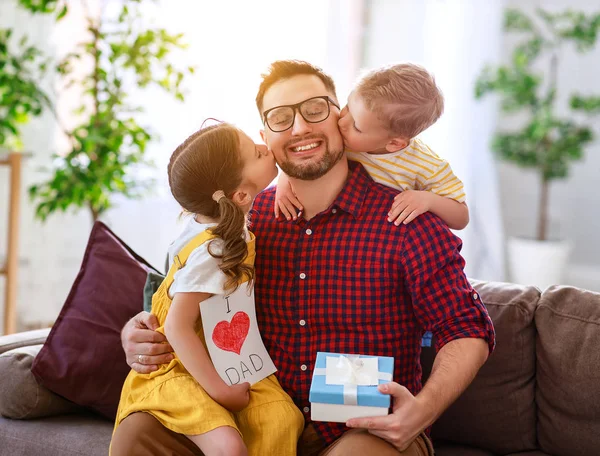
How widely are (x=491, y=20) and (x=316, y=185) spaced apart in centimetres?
337

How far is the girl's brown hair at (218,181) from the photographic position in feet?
5.40

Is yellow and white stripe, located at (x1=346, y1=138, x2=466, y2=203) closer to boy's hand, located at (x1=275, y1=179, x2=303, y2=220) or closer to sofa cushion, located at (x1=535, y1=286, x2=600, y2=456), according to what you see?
boy's hand, located at (x1=275, y1=179, x2=303, y2=220)

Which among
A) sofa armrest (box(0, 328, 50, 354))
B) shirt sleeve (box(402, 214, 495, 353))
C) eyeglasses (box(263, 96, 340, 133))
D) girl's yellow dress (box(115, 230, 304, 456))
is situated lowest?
sofa armrest (box(0, 328, 50, 354))

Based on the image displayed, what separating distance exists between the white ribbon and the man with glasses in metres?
0.10

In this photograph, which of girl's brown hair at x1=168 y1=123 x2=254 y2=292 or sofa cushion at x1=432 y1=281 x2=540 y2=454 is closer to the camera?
girl's brown hair at x1=168 y1=123 x2=254 y2=292

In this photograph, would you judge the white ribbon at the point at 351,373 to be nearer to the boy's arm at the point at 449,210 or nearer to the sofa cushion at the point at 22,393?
the boy's arm at the point at 449,210

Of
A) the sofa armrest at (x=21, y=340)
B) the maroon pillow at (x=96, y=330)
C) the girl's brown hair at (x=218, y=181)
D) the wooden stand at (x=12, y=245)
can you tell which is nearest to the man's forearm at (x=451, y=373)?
the girl's brown hair at (x=218, y=181)

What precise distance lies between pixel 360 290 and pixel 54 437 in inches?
34.3

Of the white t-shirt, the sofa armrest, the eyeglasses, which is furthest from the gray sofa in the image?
the eyeglasses

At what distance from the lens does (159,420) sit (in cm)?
163

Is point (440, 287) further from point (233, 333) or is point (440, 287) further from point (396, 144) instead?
point (233, 333)

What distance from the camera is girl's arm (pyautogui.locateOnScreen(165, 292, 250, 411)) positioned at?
1585 millimetres

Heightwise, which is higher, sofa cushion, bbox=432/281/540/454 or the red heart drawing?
the red heart drawing

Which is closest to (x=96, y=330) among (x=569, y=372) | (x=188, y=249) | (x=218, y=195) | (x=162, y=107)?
(x=188, y=249)
